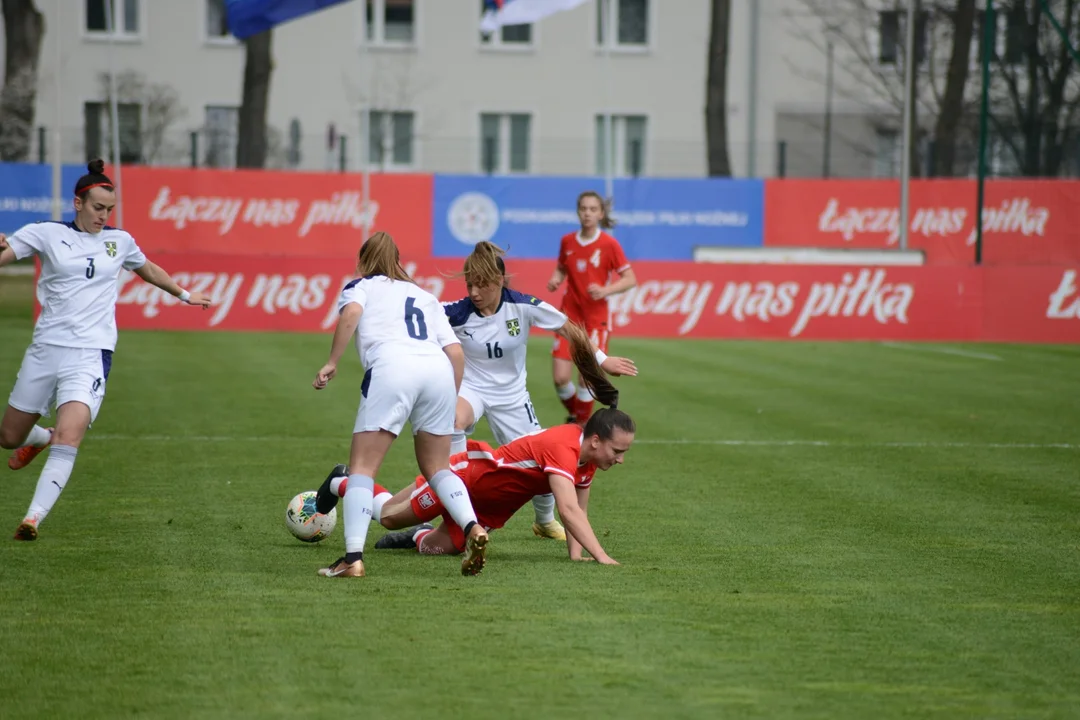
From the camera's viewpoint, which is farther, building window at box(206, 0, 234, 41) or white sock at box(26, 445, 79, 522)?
building window at box(206, 0, 234, 41)

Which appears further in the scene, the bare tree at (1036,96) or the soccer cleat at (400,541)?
the bare tree at (1036,96)

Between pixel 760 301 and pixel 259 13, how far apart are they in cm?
950

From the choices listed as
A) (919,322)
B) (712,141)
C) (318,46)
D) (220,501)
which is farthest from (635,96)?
(220,501)

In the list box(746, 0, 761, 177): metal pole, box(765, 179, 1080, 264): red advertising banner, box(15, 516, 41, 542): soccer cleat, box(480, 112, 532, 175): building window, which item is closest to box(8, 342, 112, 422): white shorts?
box(15, 516, 41, 542): soccer cleat

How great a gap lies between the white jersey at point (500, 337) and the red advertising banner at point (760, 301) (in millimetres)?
15111

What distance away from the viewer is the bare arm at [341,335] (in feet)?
23.8

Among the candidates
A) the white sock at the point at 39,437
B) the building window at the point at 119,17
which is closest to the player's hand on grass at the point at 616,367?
the white sock at the point at 39,437

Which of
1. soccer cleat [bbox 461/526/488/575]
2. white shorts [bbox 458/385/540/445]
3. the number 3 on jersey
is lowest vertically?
soccer cleat [bbox 461/526/488/575]

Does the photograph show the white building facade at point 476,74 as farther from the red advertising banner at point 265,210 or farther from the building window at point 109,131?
the red advertising banner at point 265,210

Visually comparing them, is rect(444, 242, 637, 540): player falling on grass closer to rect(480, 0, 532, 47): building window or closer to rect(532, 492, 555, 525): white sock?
rect(532, 492, 555, 525): white sock

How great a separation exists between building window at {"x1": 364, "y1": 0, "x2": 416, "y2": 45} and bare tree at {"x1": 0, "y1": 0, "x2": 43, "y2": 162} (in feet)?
32.6

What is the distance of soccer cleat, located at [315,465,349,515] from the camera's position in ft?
27.2

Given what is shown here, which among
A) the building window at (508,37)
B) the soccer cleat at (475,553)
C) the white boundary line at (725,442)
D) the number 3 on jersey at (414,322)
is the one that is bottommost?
the white boundary line at (725,442)

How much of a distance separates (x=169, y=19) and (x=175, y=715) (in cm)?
4238
